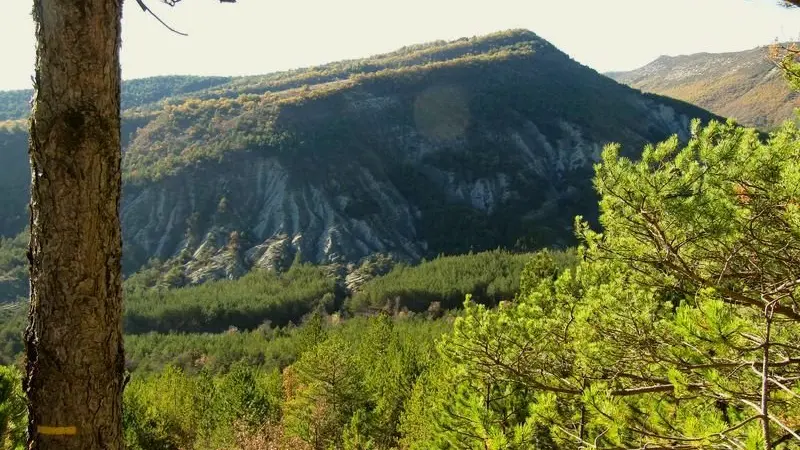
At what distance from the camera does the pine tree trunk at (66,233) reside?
2.54m

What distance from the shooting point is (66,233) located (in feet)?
8.38

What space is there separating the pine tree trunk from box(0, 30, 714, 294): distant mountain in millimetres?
105388

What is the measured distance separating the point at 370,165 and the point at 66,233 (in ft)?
466

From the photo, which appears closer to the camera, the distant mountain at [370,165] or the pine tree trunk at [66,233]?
the pine tree trunk at [66,233]

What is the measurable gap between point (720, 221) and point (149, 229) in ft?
396

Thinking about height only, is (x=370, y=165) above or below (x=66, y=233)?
below

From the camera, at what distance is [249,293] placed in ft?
302

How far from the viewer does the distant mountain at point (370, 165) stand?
115 metres

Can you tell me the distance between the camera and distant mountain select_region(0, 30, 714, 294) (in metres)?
115

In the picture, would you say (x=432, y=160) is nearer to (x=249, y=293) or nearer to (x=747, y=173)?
(x=249, y=293)

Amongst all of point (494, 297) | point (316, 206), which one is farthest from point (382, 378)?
point (316, 206)

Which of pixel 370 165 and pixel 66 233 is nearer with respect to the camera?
pixel 66 233

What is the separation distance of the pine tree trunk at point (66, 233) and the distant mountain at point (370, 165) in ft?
346

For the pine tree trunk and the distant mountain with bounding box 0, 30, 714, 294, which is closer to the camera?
the pine tree trunk
